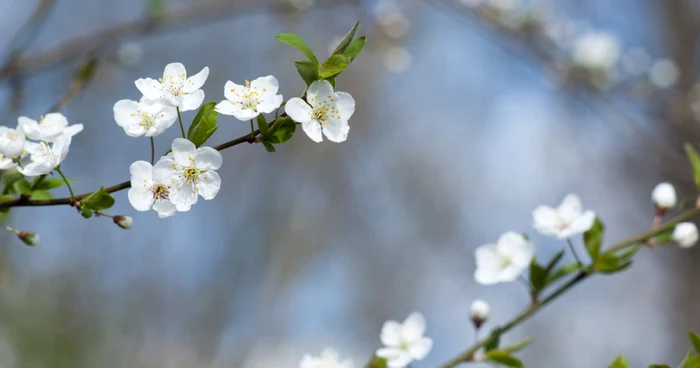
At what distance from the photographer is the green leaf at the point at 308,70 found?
1.61ft

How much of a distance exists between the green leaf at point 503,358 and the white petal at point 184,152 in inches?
14.5

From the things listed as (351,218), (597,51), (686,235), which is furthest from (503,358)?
(351,218)

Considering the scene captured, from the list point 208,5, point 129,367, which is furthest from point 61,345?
point 208,5

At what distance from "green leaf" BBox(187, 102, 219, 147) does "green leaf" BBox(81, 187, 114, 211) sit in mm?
92

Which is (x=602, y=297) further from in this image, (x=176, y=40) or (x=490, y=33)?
(x=176, y=40)

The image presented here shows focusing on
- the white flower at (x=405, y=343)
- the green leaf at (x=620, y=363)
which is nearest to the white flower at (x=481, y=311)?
the white flower at (x=405, y=343)

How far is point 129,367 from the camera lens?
3.83m

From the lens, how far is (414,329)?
0.68m

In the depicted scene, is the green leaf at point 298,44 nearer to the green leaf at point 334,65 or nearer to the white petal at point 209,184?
the green leaf at point 334,65

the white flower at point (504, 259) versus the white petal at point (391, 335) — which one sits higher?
the white flower at point (504, 259)

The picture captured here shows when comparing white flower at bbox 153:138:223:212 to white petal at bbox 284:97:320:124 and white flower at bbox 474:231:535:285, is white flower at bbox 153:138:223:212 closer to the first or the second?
white petal at bbox 284:97:320:124

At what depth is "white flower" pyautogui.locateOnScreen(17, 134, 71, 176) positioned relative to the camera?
53 cm

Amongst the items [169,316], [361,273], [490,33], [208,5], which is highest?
[361,273]

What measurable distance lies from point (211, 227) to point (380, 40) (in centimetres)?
273
